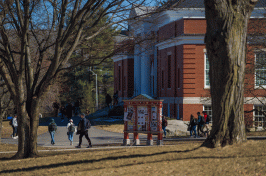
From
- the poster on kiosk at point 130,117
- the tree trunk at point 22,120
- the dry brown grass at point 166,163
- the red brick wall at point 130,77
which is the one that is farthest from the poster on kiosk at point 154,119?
the red brick wall at point 130,77

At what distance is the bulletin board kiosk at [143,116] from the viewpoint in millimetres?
20891

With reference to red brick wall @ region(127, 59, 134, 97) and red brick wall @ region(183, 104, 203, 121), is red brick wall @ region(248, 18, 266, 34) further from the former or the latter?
red brick wall @ region(127, 59, 134, 97)

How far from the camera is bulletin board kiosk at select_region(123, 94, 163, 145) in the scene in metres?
20.9

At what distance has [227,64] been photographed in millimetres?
10672

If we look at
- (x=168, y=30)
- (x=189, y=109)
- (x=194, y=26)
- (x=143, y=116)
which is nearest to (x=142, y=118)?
(x=143, y=116)

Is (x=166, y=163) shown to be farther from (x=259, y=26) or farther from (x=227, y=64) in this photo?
(x=259, y=26)

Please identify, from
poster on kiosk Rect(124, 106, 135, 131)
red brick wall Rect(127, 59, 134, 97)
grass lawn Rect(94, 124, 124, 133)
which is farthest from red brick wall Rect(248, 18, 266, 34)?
red brick wall Rect(127, 59, 134, 97)

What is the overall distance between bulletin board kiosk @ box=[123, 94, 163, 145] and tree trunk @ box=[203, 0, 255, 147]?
33.0 ft

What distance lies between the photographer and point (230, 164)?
938cm

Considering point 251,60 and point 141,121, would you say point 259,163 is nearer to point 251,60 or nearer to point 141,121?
point 141,121

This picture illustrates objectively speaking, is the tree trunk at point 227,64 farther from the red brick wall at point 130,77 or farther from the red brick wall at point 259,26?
the red brick wall at point 130,77

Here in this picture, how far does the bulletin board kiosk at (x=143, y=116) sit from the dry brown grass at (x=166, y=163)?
860cm

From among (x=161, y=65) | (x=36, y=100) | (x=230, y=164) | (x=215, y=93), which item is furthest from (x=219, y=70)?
(x=161, y=65)

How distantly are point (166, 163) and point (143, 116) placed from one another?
435 inches
